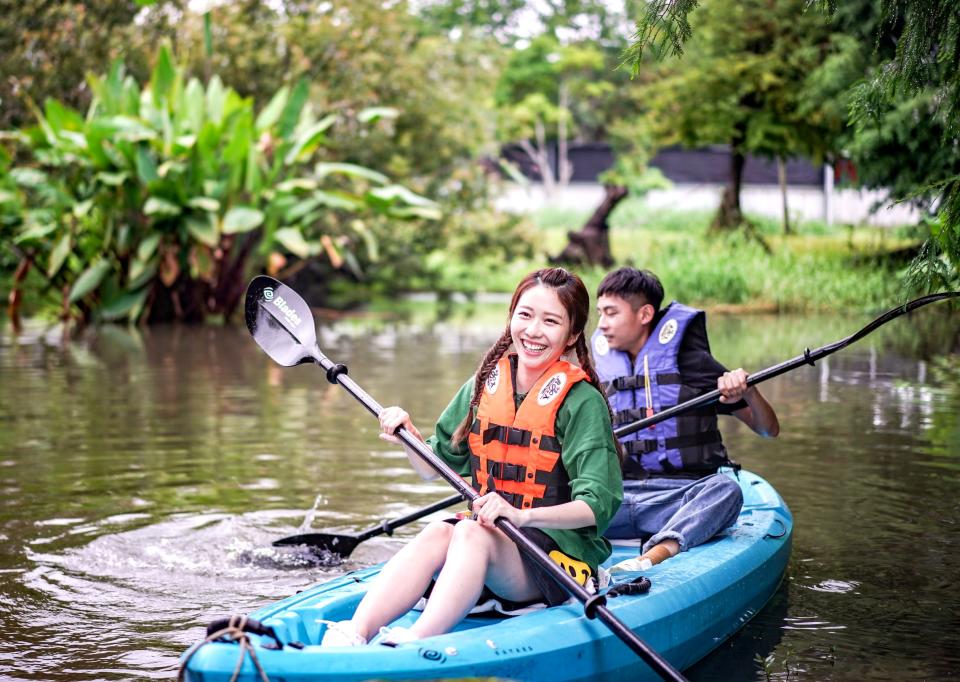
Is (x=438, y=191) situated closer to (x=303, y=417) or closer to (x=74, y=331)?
(x=74, y=331)

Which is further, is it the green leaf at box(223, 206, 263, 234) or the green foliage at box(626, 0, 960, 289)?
the green leaf at box(223, 206, 263, 234)

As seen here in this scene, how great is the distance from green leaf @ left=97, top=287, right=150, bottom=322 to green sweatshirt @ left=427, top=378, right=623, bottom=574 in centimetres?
1126

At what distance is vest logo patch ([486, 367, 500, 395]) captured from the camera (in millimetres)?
3244

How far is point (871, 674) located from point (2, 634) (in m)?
2.36

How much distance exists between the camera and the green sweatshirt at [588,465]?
3.02 meters

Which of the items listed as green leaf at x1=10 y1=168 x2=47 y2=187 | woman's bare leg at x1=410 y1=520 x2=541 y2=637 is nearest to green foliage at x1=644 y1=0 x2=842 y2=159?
green leaf at x1=10 y1=168 x2=47 y2=187

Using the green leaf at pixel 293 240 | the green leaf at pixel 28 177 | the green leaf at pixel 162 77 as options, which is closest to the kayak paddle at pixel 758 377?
the green leaf at pixel 293 240

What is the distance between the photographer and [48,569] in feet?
14.0

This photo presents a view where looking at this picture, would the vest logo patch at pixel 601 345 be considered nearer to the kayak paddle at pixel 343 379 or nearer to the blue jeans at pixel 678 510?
the blue jeans at pixel 678 510

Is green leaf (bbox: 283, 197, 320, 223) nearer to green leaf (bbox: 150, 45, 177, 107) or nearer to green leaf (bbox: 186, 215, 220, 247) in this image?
green leaf (bbox: 186, 215, 220, 247)

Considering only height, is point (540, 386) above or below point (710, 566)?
above

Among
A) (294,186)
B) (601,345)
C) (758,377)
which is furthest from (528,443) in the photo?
(294,186)

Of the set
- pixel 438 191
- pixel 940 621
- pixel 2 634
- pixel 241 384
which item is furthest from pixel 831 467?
pixel 438 191

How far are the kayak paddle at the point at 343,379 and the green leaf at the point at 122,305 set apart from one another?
404 inches
